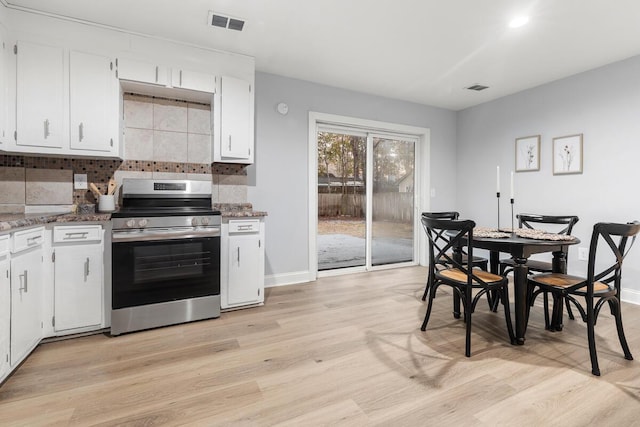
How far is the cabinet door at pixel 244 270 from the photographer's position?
2.94 metres

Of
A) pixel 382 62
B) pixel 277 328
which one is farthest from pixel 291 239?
pixel 382 62

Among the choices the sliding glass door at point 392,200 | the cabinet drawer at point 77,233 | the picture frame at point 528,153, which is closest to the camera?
the cabinet drawer at point 77,233

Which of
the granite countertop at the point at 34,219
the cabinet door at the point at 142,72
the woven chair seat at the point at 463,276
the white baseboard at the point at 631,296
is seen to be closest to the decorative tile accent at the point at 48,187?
the granite countertop at the point at 34,219

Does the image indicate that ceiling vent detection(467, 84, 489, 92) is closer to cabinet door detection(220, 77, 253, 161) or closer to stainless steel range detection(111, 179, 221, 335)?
cabinet door detection(220, 77, 253, 161)

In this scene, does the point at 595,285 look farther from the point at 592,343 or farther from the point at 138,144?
the point at 138,144

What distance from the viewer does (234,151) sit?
124 inches

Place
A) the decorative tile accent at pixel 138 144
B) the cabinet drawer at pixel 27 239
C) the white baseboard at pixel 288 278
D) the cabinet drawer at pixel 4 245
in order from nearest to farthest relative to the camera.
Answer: the cabinet drawer at pixel 4 245, the cabinet drawer at pixel 27 239, the decorative tile accent at pixel 138 144, the white baseboard at pixel 288 278

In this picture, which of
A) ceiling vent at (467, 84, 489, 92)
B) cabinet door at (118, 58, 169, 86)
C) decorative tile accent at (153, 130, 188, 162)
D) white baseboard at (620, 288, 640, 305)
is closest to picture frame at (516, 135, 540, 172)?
ceiling vent at (467, 84, 489, 92)

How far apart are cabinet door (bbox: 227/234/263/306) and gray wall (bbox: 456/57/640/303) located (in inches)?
139

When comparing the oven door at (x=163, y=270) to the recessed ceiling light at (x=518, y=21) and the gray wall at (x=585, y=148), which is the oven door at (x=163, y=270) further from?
the gray wall at (x=585, y=148)

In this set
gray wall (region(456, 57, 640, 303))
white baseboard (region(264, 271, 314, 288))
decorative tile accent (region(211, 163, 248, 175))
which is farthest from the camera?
white baseboard (region(264, 271, 314, 288))

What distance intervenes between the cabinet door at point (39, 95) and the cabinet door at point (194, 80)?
2.76 ft

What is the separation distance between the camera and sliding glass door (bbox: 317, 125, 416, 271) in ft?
14.1

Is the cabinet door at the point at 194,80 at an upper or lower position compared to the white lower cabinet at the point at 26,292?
upper
